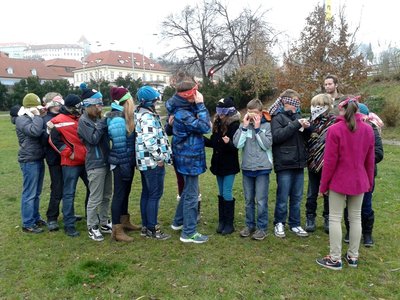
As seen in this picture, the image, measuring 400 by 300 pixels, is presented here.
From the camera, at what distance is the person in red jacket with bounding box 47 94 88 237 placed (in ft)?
15.6

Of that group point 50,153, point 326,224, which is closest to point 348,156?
point 326,224

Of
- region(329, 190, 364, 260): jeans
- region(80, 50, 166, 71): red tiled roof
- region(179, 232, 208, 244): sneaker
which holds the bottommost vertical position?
region(179, 232, 208, 244): sneaker

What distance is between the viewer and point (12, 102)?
40125mm

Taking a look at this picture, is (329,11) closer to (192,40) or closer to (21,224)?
(21,224)

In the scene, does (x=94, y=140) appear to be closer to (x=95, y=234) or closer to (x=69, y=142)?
(x=69, y=142)

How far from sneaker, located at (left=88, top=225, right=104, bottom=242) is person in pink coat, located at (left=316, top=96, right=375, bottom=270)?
9.33 feet

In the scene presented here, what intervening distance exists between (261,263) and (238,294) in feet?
2.29

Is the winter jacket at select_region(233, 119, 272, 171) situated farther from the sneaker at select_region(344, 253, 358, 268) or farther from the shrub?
the shrub

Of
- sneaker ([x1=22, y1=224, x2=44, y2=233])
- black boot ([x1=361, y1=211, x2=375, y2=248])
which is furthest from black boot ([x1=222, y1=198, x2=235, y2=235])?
sneaker ([x1=22, y1=224, x2=44, y2=233])

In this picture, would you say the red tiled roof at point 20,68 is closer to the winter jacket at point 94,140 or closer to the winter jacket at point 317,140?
the winter jacket at point 94,140

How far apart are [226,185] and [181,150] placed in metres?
0.79

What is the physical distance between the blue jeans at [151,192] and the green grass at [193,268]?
0.32 metres

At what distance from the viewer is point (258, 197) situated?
475 centimetres

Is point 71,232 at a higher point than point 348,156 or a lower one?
lower
